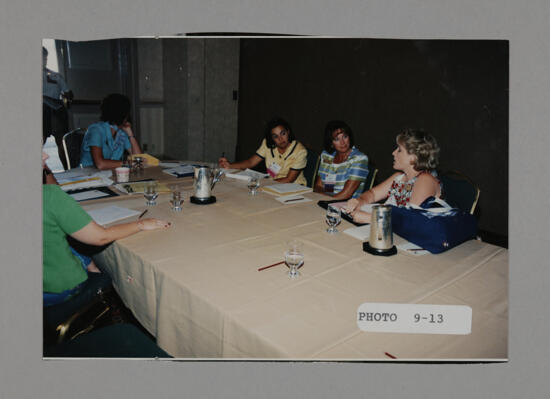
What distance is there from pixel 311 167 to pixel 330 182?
0.98 feet

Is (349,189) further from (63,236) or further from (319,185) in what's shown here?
(63,236)

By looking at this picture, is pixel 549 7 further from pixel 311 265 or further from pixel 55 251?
pixel 55 251

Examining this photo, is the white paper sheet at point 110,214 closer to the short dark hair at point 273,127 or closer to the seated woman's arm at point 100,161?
the seated woman's arm at point 100,161

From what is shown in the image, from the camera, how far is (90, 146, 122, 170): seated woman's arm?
3.09 metres

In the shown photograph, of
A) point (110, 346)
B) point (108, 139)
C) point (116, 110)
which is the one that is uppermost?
A: point (116, 110)

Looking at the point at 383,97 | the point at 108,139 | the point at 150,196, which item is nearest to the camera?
the point at 150,196

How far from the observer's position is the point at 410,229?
1.70 m

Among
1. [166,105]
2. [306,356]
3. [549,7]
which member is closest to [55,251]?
[306,356]

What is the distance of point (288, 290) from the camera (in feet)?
4.33

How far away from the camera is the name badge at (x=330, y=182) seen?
10.6ft

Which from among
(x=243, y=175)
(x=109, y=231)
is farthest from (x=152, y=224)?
(x=243, y=175)

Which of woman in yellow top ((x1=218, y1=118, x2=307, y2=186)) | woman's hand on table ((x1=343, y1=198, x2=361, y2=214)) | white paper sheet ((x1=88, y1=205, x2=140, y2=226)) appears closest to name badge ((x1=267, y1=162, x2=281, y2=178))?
woman in yellow top ((x1=218, y1=118, x2=307, y2=186))

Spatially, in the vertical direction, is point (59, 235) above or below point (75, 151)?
below

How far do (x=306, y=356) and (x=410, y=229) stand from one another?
0.86 m
